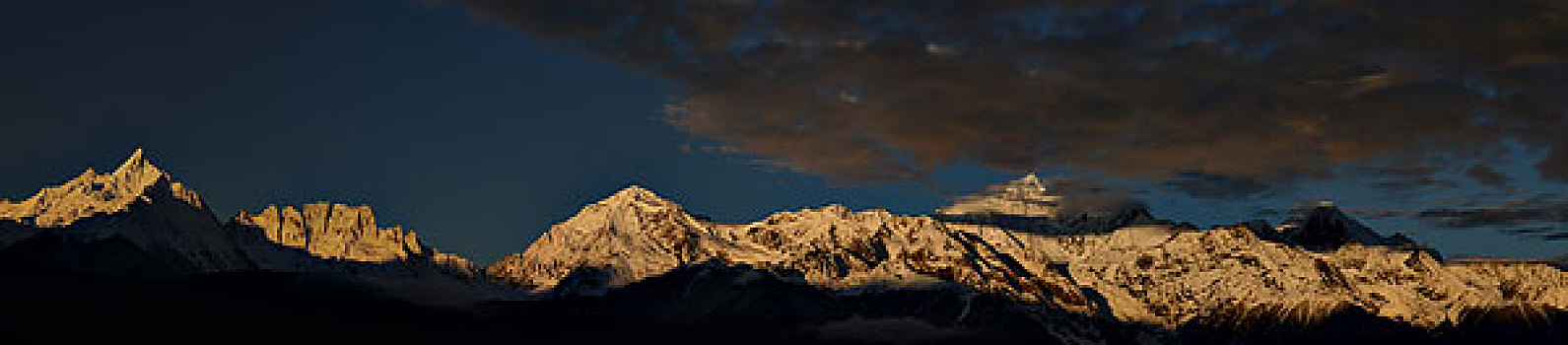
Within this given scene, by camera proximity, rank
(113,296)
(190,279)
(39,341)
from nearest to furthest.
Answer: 1. (39,341)
2. (113,296)
3. (190,279)

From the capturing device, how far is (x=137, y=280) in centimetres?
17350

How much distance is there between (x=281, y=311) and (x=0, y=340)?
7375cm

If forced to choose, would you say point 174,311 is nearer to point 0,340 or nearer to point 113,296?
point 113,296

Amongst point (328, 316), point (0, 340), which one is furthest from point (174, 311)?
point (0, 340)

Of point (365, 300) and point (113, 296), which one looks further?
point (365, 300)

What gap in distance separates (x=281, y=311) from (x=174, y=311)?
2529cm

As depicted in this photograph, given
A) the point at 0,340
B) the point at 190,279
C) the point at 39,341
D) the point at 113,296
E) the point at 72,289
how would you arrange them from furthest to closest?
1. the point at 190,279
2. the point at 113,296
3. the point at 72,289
4. the point at 39,341
5. the point at 0,340

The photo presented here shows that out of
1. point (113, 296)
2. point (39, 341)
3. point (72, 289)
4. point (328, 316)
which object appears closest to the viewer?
point (39, 341)

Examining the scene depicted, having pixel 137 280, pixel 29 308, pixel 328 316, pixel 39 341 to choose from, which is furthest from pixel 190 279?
pixel 39 341

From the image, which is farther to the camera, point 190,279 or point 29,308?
point 190,279

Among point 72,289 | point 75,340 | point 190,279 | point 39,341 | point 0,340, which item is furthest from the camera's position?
point 190,279

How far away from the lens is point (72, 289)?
143875 mm

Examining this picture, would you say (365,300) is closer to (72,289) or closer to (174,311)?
(174,311)

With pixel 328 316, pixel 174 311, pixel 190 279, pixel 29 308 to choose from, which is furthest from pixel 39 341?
pixel 328 316
